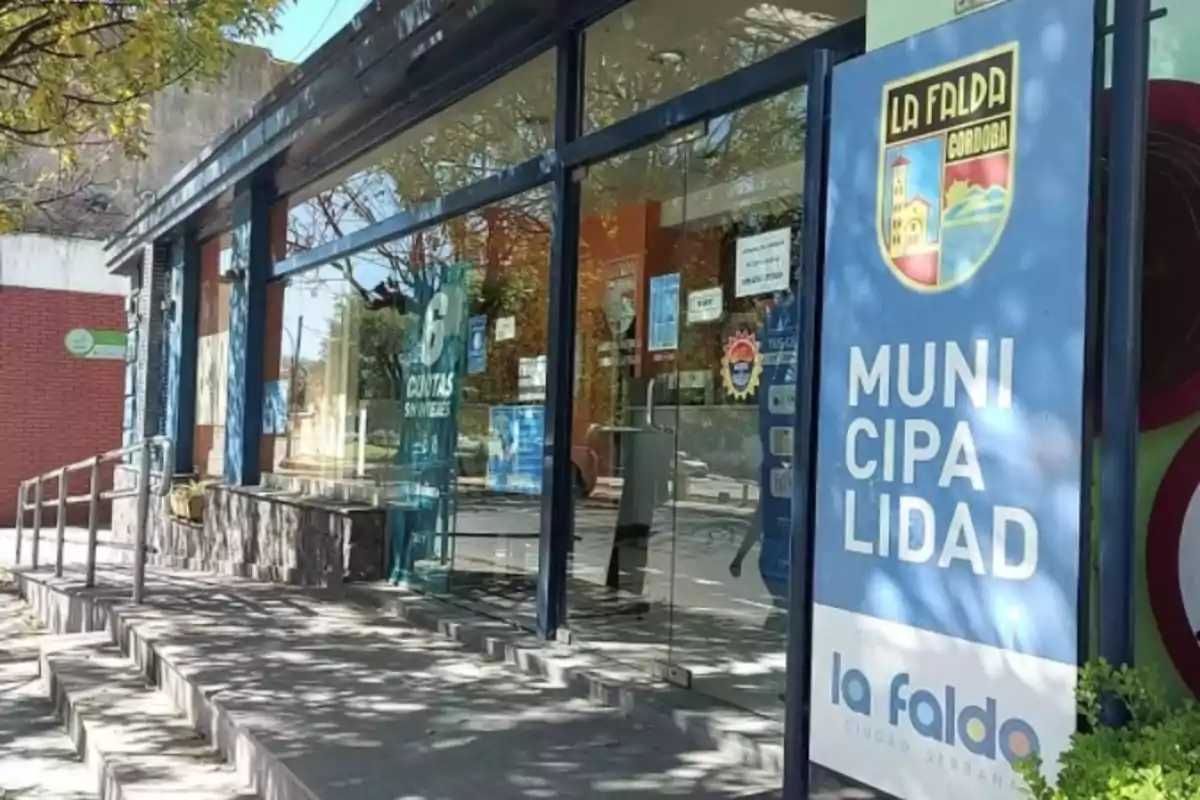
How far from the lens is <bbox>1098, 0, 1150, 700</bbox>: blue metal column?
213 centimetres

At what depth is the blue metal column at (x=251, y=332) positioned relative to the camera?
11.0m

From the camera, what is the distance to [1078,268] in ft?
7.22

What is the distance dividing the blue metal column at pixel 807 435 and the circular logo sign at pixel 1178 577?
753mm

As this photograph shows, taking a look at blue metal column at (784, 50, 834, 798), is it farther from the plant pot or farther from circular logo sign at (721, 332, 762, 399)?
the plant pot

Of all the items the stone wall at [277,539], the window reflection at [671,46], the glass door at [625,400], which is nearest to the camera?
the window reflection at [671,46]

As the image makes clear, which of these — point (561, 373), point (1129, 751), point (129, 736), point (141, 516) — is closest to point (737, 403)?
point (561, 373)

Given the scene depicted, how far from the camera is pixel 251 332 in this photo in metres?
11.0

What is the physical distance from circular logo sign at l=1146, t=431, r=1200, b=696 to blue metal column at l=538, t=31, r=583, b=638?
12.4ft

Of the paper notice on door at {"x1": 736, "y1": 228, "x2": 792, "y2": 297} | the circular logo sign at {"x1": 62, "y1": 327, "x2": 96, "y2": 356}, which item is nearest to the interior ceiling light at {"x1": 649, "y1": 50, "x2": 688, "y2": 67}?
the paper notice on door at {"x1": 736, "y1": 228, "x2": 792, "y2": 297}

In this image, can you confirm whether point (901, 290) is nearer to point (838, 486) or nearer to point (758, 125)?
point (838, 486)

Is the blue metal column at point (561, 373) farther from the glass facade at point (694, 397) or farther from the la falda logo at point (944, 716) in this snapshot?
the la falda logo at point (944, 716)

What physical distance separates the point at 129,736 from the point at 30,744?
0.96 m

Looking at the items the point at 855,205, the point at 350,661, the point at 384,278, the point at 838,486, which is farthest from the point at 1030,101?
the point at 384,278

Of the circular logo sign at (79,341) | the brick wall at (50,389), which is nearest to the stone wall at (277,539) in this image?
the brick wall at (50,389)
